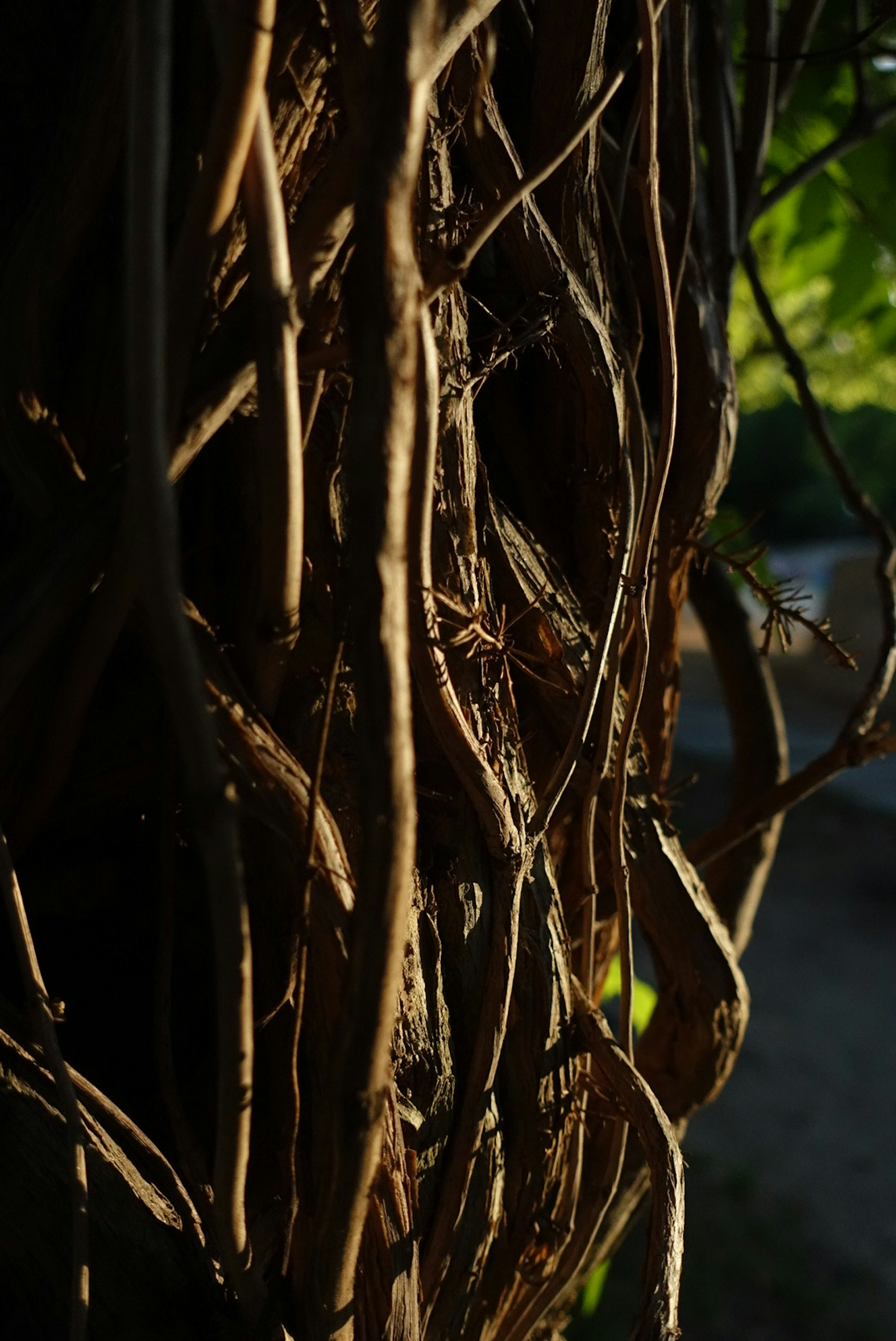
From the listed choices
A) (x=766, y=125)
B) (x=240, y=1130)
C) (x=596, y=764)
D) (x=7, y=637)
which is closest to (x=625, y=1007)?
(x=596, y=764)

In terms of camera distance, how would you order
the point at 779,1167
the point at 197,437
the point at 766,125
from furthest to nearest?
the point at 779,1167
the point at 766,125
the point at 197,437

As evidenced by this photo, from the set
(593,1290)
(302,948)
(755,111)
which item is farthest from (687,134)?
(593,1290)

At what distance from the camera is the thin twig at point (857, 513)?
78 cm

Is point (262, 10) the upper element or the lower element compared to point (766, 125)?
lower

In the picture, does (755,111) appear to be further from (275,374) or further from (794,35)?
(275,374)

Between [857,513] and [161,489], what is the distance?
76cm

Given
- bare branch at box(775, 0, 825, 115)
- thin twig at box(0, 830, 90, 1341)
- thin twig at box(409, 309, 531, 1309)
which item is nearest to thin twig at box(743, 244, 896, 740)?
bare branch at box(775, 0, 825, 115)

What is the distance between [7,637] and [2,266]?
188 mm

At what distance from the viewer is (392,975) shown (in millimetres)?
351

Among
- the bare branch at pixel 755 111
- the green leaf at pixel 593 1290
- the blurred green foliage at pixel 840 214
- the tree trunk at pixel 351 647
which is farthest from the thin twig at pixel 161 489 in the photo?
the blurred green foliage at pixel 840 214

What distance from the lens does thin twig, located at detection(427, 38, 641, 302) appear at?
1.25ft

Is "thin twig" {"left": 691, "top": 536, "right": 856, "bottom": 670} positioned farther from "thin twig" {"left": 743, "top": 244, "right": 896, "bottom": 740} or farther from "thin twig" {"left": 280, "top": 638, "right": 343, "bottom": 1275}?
"thin twig" {"left": 280, "top": 638, "right": 343, "bottom": 1275}

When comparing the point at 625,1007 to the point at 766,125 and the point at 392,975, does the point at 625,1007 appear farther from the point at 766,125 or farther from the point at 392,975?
the point at 766,125

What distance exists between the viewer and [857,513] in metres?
0.93
